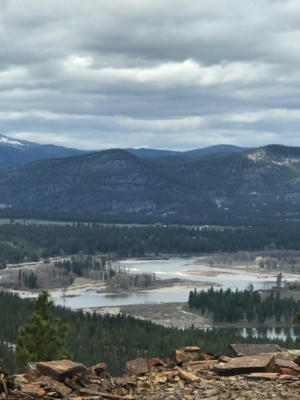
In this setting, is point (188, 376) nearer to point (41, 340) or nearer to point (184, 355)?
point (184, 355)

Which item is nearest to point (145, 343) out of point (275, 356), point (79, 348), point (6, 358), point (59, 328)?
point (79, 348)

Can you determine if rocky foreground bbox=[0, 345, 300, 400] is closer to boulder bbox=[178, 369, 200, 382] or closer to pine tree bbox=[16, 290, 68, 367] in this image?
boulder bbox=[178, 369, 200, 382]

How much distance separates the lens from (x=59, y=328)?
82625 millimetres

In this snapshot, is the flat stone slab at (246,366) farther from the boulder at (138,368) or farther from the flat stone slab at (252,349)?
the flat stone slab at (252,349)

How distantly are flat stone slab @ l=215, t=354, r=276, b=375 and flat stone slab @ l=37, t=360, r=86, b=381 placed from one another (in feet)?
24.0

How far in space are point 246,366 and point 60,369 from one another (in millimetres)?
9657

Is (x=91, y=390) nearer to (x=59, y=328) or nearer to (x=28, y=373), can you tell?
(x=28, y=373)

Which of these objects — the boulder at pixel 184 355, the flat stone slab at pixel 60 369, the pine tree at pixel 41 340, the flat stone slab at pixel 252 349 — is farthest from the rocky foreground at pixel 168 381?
the pine tree at pixel 41 340

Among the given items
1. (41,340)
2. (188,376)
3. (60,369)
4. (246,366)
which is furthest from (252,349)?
(41,340)

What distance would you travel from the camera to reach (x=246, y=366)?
4044 cm

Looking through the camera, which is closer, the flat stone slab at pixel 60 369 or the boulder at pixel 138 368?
the flat stone slab at pixel 60 369

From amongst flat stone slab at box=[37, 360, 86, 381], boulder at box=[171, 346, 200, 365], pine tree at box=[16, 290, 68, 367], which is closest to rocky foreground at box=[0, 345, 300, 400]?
flat stone slab at box=[37, 360, 86, 381]

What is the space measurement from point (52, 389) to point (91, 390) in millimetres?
1835

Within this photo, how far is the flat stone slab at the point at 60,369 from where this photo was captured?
3778 cm
